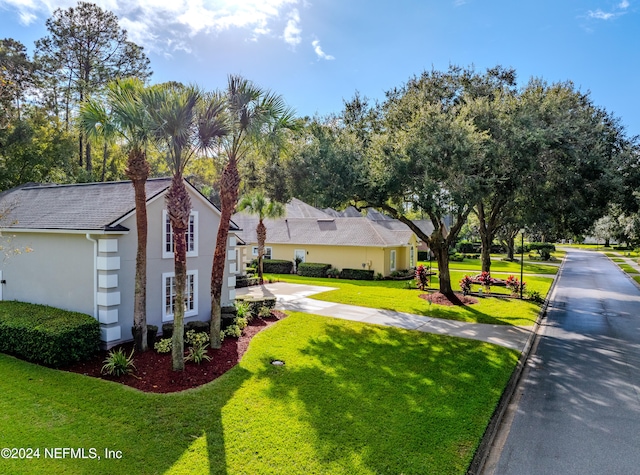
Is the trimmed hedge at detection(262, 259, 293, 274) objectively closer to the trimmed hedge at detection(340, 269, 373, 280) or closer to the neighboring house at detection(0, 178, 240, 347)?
the trimmed hedge at detection(340, 269, 373, 280)

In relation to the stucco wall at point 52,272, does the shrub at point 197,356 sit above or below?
below

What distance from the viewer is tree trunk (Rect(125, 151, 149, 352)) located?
979 centimetres

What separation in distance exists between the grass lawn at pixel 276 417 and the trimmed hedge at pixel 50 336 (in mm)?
370

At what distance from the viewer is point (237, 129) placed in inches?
419

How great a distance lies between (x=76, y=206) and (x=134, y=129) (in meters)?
5.22

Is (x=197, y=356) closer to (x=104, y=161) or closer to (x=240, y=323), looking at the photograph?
(x=240, y=323)

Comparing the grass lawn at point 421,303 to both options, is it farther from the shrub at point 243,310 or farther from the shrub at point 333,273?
the shrub at point 243,310

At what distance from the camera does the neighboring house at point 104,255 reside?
10.6 m

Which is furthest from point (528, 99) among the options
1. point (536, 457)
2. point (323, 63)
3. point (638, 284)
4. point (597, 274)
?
point (597, 274)

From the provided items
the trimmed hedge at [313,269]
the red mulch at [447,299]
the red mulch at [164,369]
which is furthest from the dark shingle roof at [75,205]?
the trimmed hedge at [313,269]

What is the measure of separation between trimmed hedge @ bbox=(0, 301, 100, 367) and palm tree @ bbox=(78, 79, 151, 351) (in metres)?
1.22

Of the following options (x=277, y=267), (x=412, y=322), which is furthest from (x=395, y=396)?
(x=277, y=267)

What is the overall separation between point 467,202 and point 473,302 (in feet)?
25.3

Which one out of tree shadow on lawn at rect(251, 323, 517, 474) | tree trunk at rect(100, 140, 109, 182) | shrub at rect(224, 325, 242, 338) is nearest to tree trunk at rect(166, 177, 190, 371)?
tree shadow on lawn at rect(251, 323, 517, 474)
